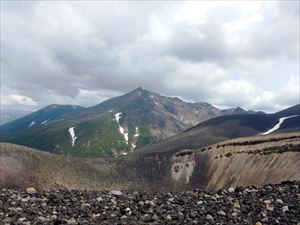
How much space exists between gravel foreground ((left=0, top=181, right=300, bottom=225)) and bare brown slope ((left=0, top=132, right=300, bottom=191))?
2874 inches

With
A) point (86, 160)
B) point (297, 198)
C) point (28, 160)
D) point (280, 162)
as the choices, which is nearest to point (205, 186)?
point (280, 162)

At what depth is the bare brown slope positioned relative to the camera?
106 m

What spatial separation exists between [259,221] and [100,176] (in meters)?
123

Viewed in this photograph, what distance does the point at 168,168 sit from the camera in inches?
6398

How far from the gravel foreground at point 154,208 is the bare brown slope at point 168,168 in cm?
7300

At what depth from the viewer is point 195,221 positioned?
1331cm

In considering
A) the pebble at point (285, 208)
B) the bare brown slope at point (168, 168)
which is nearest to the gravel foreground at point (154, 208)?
the pebble at point (285, 208)

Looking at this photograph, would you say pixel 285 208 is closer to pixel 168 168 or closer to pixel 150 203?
pixel 150 203

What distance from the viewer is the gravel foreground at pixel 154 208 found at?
521 inches

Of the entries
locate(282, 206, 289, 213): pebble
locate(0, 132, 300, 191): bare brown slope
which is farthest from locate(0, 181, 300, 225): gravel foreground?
locate(0, 132, 300, 191): bare brown slope

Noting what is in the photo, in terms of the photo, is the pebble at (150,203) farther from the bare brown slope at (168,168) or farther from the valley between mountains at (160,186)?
the bare brown slope at (168,168)

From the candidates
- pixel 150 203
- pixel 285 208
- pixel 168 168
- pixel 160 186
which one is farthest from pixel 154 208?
pixel 168 168

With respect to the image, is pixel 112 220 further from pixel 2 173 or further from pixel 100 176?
pixel 100 176

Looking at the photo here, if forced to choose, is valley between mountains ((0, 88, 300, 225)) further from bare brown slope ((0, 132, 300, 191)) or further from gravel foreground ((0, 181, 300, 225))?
bare brown slope ((0, 132, 300, 191))
